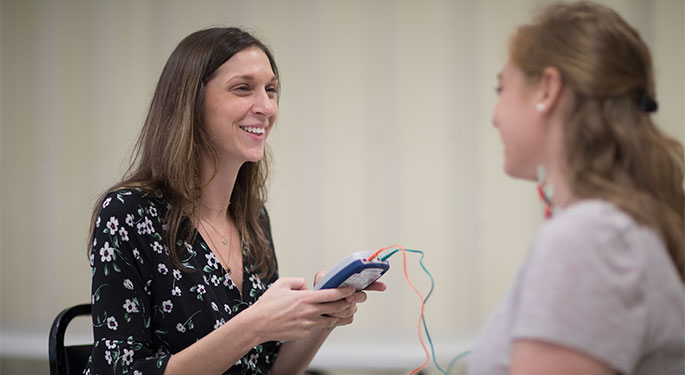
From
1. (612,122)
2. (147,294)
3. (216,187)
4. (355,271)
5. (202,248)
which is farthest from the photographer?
(216,187)

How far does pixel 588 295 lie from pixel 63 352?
3.97 feet

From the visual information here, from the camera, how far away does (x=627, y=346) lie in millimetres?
777

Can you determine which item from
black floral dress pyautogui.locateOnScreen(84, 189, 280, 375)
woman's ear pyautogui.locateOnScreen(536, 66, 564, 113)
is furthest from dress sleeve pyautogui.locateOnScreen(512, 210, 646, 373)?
black floral dress pyautogui.locateOnScreen(84, 189, 280, 375)

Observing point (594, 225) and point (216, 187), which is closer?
point (594, 225)

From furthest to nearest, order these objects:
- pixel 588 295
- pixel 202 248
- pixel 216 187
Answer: pixel 216 187 → pixel 202 248 → pixel 588 295

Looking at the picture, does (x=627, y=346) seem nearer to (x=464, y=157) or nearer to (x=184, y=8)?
(x=464, y=157)

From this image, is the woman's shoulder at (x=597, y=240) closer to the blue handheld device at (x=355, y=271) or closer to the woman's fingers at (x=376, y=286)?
the blue handheld device at (x=355, y=271)

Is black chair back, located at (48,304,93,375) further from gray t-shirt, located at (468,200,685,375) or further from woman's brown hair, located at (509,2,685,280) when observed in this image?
woman's brown hair, located at (509,2,685,280)

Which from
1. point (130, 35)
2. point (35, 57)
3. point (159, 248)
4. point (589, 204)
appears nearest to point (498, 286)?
point (159, 248)

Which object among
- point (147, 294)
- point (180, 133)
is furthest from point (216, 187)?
point (147, 294)

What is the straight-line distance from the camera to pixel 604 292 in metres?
0.77

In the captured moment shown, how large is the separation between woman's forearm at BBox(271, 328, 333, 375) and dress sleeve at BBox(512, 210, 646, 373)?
0.90 metres

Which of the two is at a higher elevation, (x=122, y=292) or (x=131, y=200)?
(x=131, y=200)

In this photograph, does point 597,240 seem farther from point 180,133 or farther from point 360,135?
point 360,135
